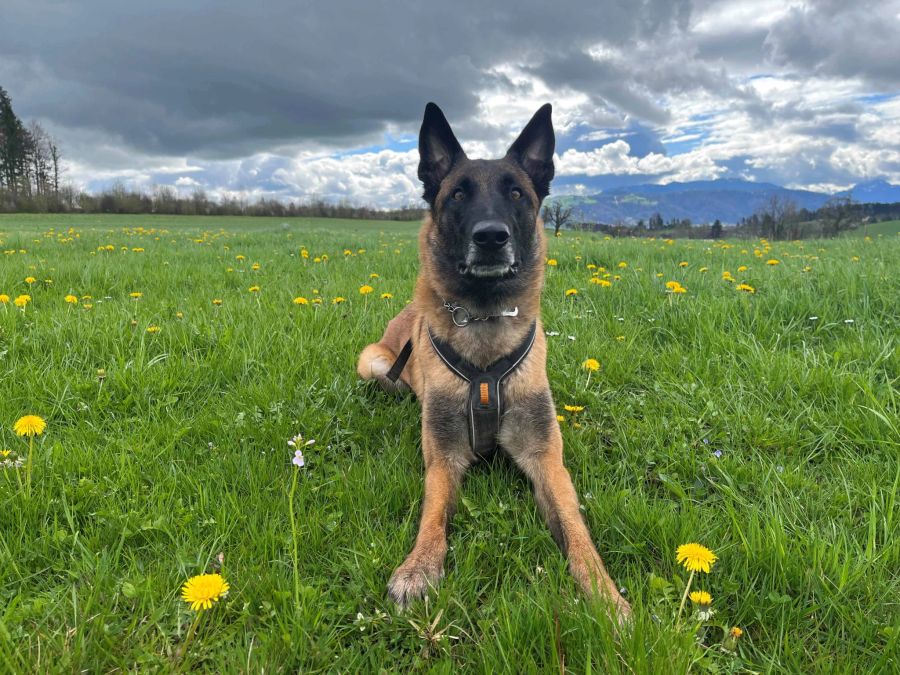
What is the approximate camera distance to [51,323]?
4.12 metres

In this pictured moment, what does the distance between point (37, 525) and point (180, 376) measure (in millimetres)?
1468

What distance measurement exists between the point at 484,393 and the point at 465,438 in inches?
10.4

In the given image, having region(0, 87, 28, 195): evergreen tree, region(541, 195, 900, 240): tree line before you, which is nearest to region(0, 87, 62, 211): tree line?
region(0, 87, 28, 195): evergreen tree

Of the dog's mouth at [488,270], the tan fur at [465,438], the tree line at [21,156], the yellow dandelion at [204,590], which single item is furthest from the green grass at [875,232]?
the tree line at [21,156]

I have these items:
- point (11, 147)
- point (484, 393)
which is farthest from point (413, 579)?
point (11, 147)

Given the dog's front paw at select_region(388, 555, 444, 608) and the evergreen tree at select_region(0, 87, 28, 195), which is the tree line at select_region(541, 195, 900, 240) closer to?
the dog's front paw at select_region(388, 555, 444, 608)

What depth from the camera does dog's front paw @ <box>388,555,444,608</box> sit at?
1.76m

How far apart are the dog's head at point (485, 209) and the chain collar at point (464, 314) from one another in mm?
78

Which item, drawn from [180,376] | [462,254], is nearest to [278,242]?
[180,376]

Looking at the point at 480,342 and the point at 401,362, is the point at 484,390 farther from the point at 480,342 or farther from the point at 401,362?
the point at 401,362

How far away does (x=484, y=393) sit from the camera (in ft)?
8.46

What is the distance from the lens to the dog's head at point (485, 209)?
279 cm

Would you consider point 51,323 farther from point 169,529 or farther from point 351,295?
point 169,529

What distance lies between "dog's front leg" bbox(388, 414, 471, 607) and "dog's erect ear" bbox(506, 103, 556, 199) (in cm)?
196
